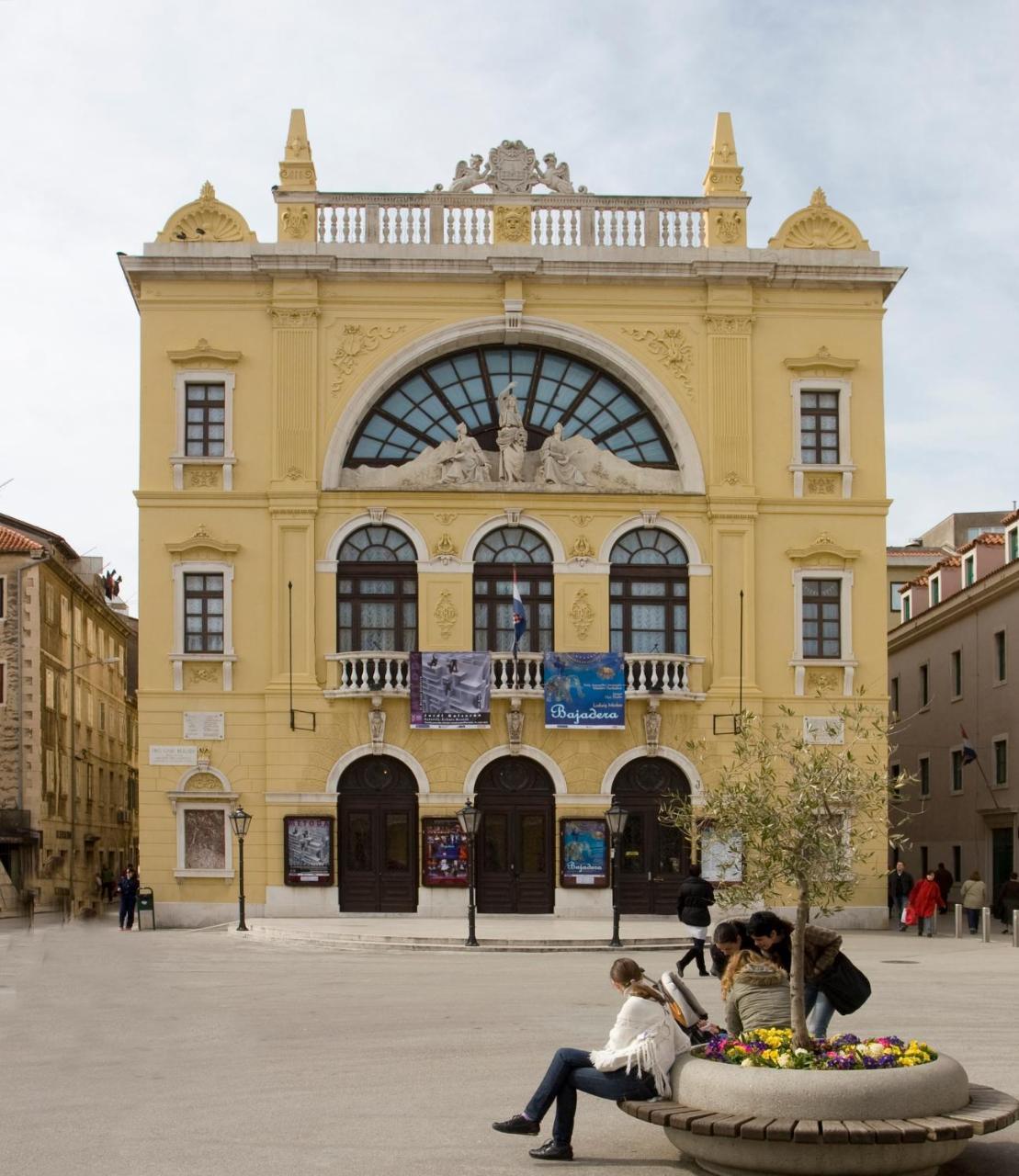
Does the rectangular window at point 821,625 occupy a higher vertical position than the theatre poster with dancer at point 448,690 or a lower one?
higher

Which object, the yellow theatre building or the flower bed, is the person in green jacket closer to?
the flower bed

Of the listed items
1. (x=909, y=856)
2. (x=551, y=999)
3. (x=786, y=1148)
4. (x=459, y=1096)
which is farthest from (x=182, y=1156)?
(x=909, y=856)

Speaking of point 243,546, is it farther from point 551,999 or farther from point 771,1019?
point 771,1019

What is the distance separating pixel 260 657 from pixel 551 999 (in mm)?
18655

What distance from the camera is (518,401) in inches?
1585

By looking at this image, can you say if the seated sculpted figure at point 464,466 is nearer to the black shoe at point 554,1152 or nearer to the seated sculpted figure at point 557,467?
the seated sculpted figure at point 557,467

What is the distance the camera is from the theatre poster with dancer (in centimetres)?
3800

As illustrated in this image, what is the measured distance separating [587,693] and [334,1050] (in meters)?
21.9

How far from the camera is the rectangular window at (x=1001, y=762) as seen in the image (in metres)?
45.0

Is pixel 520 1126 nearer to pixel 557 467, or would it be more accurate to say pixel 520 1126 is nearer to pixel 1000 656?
pixel 557 467

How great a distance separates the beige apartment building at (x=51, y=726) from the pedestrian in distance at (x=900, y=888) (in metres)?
21.2

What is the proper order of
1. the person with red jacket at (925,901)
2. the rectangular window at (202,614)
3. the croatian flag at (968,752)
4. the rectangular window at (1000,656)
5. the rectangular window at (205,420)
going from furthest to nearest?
the rectangular window at (1000,656)
the croatian flag at (968,752)
the rectangular window at (205,420)
the rectangular window at (202,614)
the person with red jacket at (925,901)

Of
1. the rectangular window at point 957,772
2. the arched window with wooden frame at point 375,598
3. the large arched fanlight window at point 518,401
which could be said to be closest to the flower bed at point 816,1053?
the arched window with wooden frame at point 375,598

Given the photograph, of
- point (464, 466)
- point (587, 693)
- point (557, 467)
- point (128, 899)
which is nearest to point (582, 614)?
point (587, 693)
